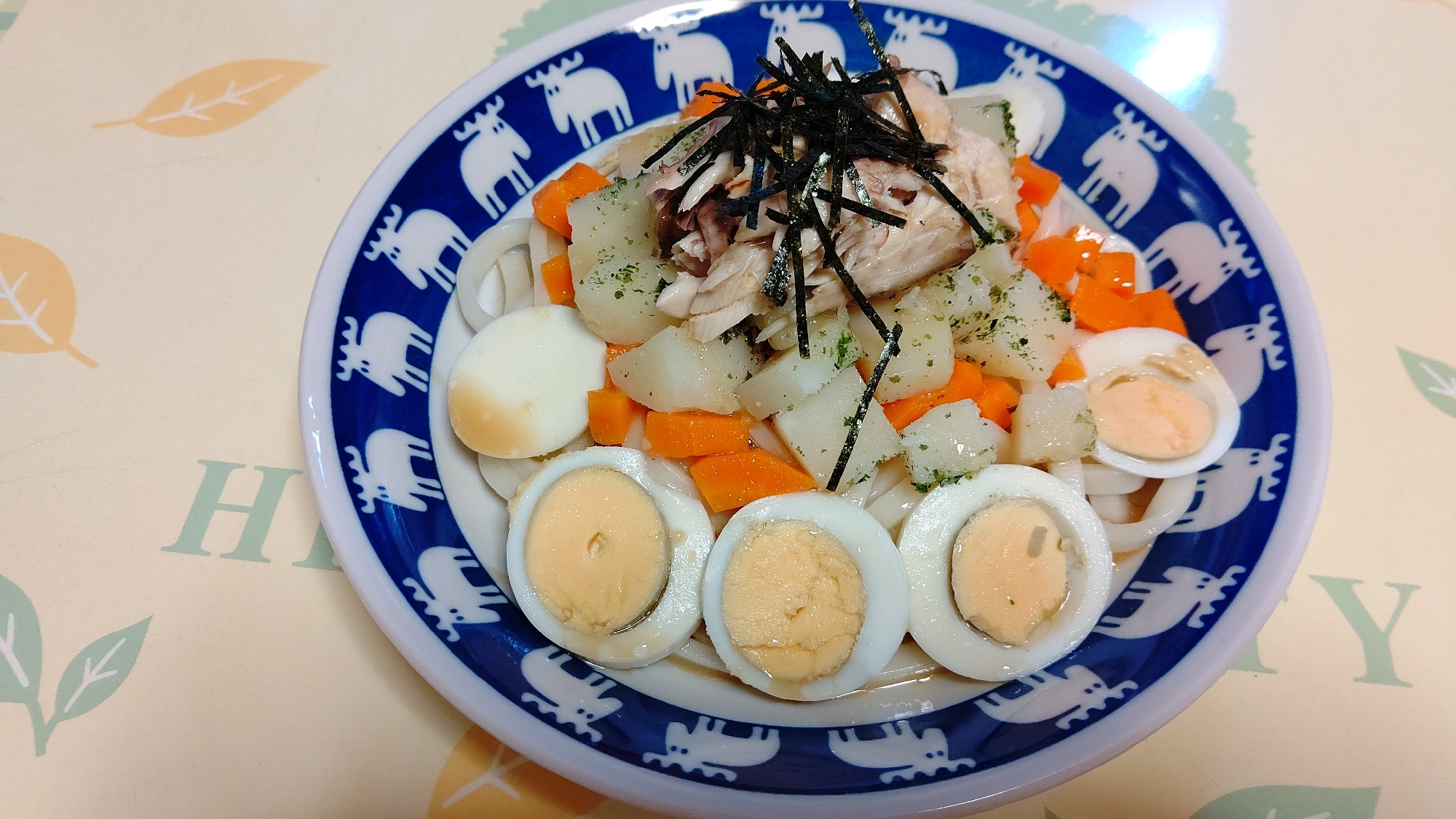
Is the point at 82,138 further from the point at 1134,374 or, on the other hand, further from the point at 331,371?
the point at 1134,374

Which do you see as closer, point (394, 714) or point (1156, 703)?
point (1156, 703)

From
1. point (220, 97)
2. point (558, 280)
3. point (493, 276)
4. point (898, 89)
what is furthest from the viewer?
point (220, 97)

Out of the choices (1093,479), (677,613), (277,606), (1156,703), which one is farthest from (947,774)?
(277,606)

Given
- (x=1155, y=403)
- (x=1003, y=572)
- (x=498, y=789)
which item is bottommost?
(x=498, y=789)

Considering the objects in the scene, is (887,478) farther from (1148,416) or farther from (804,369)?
(1148,416)

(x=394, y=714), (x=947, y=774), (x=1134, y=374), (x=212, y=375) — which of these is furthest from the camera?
(x=212, y=375)

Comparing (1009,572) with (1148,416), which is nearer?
(1009,572)

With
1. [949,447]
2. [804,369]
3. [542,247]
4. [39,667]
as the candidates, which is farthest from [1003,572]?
[39,667]

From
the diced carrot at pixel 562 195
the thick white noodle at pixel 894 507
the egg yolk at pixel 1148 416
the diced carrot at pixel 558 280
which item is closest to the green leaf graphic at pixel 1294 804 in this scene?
the egg yolk at pixel 1148 416
